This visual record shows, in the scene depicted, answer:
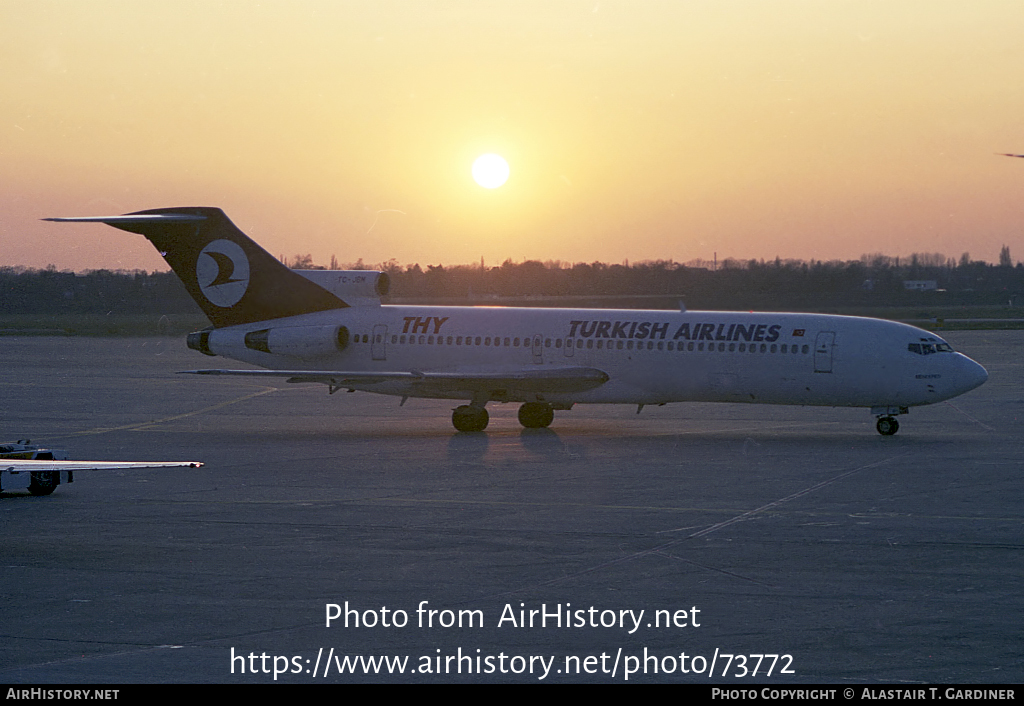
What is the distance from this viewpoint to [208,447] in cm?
2723

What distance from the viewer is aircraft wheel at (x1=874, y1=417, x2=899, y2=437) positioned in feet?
94.2

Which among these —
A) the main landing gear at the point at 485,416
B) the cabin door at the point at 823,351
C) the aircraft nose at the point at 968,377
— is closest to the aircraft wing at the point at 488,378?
the main landing gear at the point at 485,416

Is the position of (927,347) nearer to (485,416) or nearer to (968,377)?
(968,377)

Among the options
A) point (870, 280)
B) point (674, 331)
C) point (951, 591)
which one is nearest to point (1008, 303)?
point (870, 280)

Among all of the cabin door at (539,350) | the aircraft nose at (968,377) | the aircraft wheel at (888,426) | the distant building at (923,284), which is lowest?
the aircraft wheel at (888,426)

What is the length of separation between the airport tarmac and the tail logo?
4.47 m

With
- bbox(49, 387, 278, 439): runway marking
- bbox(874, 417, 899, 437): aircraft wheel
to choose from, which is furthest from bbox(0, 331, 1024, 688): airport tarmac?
bbox(49, 387, 278, 439): runway marking

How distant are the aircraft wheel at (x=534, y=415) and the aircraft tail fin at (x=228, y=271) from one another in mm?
6308

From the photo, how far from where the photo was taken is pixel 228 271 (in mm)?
32594

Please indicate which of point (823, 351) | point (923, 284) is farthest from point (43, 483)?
point (923, 284)

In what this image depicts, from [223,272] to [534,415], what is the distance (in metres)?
9.21

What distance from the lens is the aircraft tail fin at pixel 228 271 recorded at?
32625 millimetres

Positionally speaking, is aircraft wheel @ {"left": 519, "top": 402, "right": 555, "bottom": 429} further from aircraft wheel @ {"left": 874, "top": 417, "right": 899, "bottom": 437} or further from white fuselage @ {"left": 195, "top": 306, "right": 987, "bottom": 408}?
aircraft wheel @ {"left": 874, "top": 417, "right": 899, "bottom": 437}

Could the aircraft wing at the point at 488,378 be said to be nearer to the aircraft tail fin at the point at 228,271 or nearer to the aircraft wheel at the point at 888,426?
the aircraft tail fin at the point at 228,271
